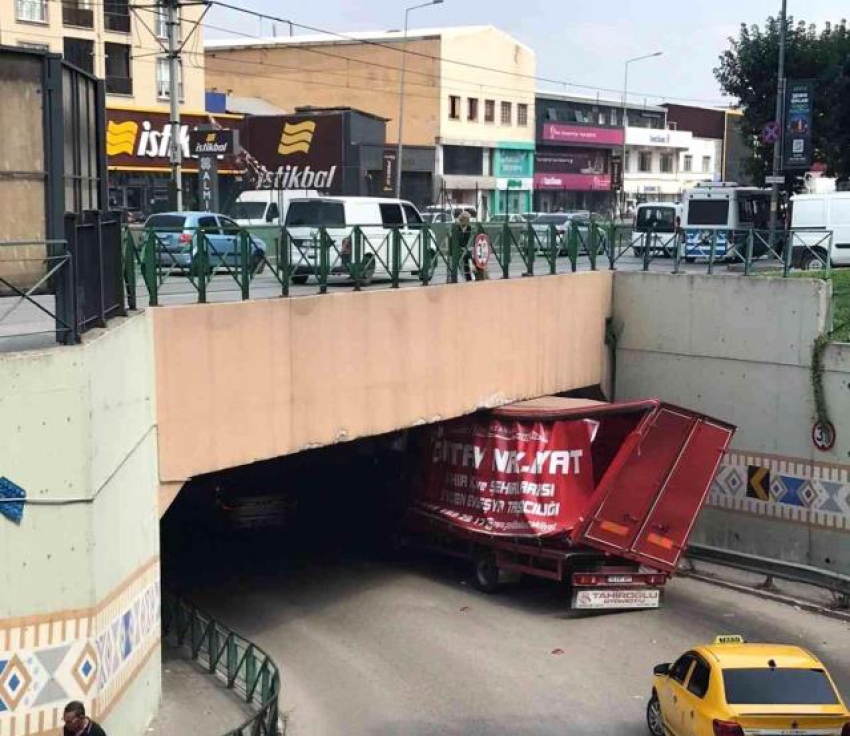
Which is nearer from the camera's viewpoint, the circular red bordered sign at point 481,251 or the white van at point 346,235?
the white van at point 346,235

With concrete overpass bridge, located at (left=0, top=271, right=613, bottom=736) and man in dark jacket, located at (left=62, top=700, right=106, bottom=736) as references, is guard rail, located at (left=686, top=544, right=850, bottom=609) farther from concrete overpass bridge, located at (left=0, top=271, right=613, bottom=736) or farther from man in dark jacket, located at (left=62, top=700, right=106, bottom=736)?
man in dark jacket, located at (left=62, top=700, right=106, bottom=736)

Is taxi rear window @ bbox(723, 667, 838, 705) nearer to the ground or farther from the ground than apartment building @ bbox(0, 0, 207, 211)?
nearer to the ground

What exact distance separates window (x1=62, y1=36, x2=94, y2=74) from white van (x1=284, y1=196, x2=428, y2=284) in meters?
23.8

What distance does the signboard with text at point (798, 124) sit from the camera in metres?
32.5

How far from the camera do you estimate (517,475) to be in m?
19.6

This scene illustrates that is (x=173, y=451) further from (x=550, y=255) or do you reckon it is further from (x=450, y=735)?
(x=550, y=255)

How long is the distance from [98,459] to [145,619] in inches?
113

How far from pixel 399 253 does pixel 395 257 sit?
13 centimetres

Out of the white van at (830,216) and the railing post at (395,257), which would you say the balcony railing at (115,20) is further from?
the railing post at (395,257)

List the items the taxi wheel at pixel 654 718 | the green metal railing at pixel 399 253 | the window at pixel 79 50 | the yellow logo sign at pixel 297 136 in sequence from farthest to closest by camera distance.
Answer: the yellow logo sign at pixel 297 136 → the window at pixel 79 50 → the green metal railing at pixel 399 253 → the taxi wheel at pixel 654 718

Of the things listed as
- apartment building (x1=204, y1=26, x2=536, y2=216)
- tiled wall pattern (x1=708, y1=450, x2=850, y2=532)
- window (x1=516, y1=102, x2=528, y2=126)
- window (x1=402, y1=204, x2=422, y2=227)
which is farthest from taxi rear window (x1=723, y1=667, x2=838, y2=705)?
window (x1=516, y1=102, x2=528, y2=126)

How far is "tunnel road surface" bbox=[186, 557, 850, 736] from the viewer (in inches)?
592

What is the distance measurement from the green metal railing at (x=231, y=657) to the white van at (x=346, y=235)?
16.9ft

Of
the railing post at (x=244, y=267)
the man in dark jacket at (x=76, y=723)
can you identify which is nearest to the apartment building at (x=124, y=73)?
the railing post at (x=244, y=267)
